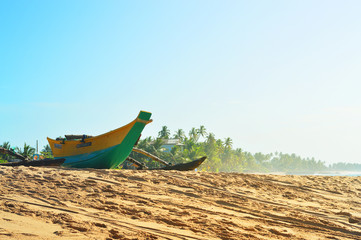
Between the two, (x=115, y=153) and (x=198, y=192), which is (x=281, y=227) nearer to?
(x=198, y=192)

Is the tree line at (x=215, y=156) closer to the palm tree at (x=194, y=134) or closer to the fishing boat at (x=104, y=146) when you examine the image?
the palm tree at (x=194, y=134)

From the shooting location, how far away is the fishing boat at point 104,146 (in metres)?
9.57

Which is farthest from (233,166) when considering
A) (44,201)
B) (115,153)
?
(44,201)

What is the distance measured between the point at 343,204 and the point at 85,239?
233 inches

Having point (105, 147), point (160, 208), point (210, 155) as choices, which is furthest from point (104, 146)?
point (210, 155)

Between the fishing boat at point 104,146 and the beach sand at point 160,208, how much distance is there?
8.19ft

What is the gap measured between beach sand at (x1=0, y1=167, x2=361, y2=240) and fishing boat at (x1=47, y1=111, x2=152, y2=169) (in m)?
2.49

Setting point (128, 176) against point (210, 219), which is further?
point (128, 176)

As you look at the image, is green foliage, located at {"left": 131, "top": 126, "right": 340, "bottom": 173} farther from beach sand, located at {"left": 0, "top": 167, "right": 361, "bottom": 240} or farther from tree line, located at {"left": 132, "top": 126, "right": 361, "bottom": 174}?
beach sand, located at {"left": 0, "top": 167, "right": 361, "bottom": 240}

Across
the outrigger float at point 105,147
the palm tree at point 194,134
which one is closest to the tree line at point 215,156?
the palm tree at point 194,134

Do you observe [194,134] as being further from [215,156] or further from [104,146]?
[104,146]

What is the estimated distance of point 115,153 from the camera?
9906mm

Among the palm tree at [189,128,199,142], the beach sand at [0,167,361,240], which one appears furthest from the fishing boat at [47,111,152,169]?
the palm tree at [189,128,199,142]

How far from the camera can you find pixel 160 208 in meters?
4.64
